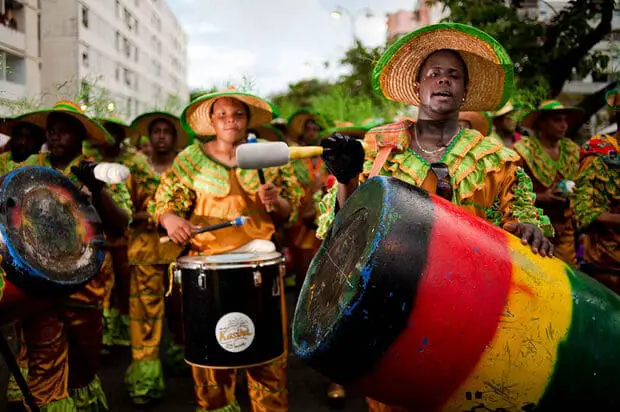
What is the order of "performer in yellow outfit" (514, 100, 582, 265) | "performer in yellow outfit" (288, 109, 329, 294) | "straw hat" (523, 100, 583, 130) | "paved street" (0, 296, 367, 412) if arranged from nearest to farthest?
"paved street" (0, 296, 367, 412) → "performer in yellow outfit" (514, 100, 582, 265) → "straw hat" (523, 100, 583, 130) → "performer in yellow outfit" (288, 109, 329, 294)

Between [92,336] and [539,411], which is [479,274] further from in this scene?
[92,336]

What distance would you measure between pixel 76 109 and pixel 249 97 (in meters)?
1.19

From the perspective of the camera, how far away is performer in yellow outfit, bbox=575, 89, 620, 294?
380 centimetres

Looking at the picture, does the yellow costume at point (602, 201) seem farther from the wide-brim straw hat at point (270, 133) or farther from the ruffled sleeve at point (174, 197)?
the wide-brim straw hat at point (270, 133)

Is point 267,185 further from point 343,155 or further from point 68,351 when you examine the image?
point 68,351

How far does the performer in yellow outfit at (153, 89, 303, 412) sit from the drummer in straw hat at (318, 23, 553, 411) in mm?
1180

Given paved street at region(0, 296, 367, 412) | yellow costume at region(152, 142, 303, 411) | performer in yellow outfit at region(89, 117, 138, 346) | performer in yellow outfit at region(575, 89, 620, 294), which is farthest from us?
performer in yellow outfit at region(89, 117, 138, 346)

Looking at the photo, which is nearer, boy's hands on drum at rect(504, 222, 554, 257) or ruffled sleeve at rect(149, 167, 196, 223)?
boy's hands on drum at rect(504, 222, 554, 257)

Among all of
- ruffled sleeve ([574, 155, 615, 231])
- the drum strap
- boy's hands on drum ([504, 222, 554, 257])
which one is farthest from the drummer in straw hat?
ruffled sleeve ([574, 155, 615, 231])

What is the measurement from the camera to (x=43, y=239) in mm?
2766

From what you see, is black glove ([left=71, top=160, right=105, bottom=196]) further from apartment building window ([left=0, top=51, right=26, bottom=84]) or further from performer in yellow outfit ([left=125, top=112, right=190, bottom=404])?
performer in yellow outfit ([left=125, top=112, right=190, bottom=404])

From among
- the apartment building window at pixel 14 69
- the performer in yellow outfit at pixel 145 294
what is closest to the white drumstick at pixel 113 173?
the apartment building window at pixel 14 69

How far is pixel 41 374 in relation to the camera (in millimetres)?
3215

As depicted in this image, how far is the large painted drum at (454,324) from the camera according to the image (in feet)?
4.89
